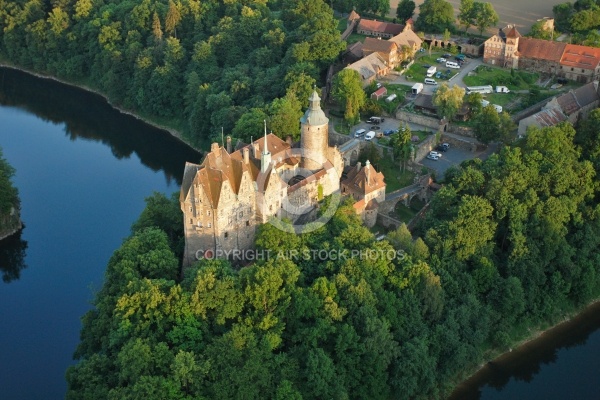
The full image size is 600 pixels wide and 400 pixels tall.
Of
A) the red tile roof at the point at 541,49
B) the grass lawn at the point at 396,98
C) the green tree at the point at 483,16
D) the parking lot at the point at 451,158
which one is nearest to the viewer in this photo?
the parking lot at the point at 451,158

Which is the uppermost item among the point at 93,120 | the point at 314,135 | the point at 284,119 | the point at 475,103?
the point at 314,135

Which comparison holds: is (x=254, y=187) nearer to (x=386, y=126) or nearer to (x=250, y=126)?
(x=250, y=126)

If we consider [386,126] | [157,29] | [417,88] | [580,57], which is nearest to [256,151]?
[386,126]

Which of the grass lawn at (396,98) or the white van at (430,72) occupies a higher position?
the white van at (430,72)

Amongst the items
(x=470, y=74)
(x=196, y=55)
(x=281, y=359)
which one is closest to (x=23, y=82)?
(x=196, y=55)

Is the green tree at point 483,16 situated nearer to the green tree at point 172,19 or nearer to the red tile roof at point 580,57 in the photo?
the red tile roof at point 580,57

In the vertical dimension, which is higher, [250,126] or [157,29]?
[250,126]

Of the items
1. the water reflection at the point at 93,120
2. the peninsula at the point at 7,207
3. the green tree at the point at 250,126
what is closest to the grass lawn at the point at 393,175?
the green tree at the point at 250,126
